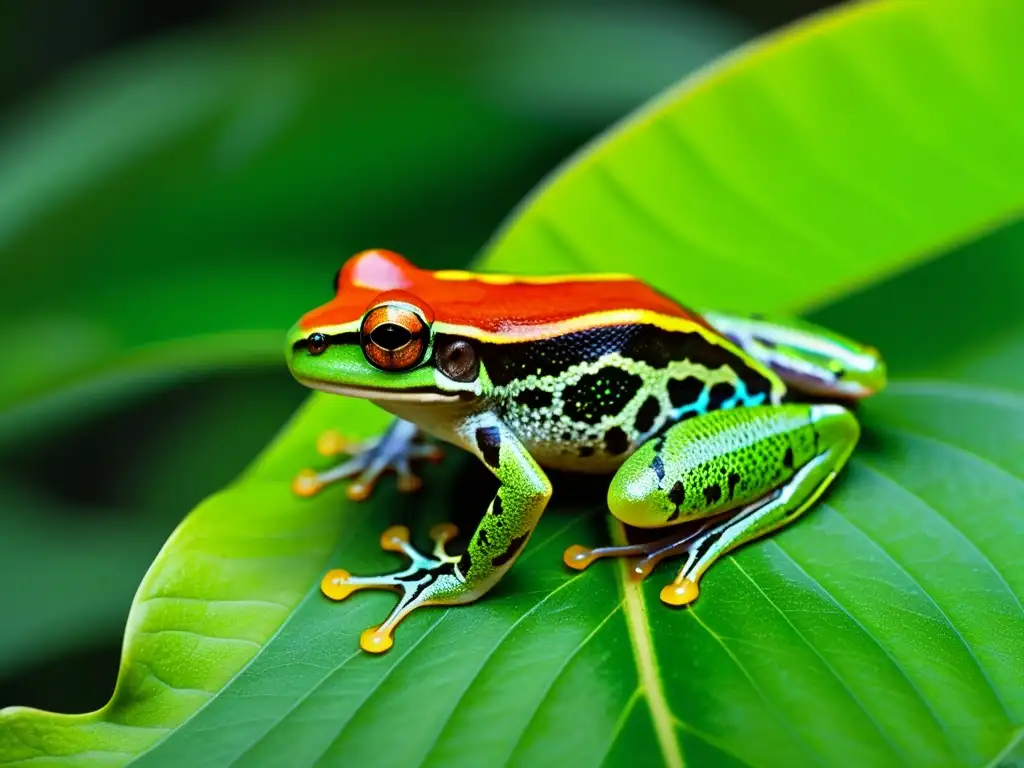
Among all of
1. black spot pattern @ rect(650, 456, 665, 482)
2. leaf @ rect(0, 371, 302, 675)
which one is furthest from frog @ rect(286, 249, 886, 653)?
leaf @ rect(0, 371, 302, 675)

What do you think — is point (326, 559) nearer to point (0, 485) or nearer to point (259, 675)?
point (259, 675)

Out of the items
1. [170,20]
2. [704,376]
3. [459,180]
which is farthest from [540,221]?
[170,20]

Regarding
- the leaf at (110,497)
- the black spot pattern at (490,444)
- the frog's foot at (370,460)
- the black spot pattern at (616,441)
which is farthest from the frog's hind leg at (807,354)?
the leaf at (110,497)

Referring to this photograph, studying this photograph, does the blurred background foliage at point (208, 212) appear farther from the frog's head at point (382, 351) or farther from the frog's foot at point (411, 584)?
the frog's foot at point (411, 584)

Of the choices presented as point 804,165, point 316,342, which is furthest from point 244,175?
point 804,165

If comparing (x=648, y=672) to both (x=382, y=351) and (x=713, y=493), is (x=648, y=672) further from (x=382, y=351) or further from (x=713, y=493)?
(x=382, y=351)

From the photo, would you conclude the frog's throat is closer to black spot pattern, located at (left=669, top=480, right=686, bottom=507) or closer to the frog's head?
the frog's head

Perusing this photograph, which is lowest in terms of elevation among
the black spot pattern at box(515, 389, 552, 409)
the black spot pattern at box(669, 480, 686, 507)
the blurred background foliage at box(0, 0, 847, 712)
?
the black spot pattern at box(669, 480, 686, 507)
